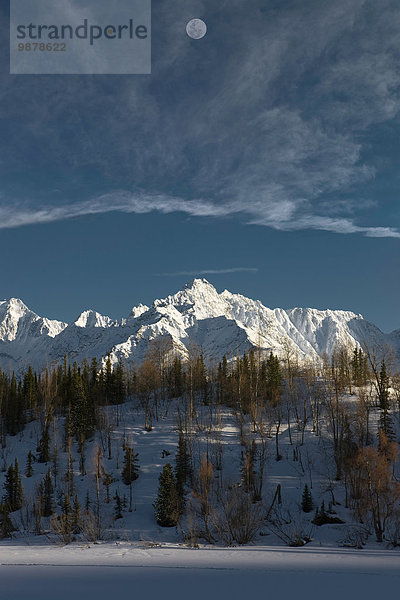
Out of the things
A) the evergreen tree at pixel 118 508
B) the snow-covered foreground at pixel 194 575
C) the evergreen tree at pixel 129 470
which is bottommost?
the evergreen tree at pixel 118 508

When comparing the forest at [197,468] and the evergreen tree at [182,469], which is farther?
the evergreen tree at [182,469]

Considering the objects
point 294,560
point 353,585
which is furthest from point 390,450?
point 353,585

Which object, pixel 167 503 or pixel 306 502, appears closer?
pixel 167 503

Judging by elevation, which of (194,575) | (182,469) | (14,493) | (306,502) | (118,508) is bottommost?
(118,508)

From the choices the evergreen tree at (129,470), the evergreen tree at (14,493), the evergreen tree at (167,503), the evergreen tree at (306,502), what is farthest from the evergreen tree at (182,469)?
the evergreen tree at (14,493)

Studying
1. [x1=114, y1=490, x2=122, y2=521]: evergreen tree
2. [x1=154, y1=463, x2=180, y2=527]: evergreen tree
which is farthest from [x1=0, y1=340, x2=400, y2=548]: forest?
[x1=114, y1=490, x2=122, y2=521]: evergreen tree

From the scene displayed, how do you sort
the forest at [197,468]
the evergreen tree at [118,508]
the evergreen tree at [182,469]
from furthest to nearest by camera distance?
1. the evergreen tree at [182,469]
2. the evergreen tree at [118,508]
3. the forest at [197,468]

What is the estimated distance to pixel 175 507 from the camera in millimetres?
43812

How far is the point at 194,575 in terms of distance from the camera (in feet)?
60.5

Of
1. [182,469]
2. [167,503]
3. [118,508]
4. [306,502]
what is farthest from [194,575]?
[182,469]

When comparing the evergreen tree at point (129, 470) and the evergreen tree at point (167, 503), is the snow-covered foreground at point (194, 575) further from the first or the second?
the evergreen tree at point (129, 470)

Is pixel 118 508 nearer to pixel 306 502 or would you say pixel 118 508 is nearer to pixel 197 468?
pixel 197 468

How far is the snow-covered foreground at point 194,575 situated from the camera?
15352 mm

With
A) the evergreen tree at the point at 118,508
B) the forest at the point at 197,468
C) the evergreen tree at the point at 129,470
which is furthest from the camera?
the evergreen tree at the point at 129,470
